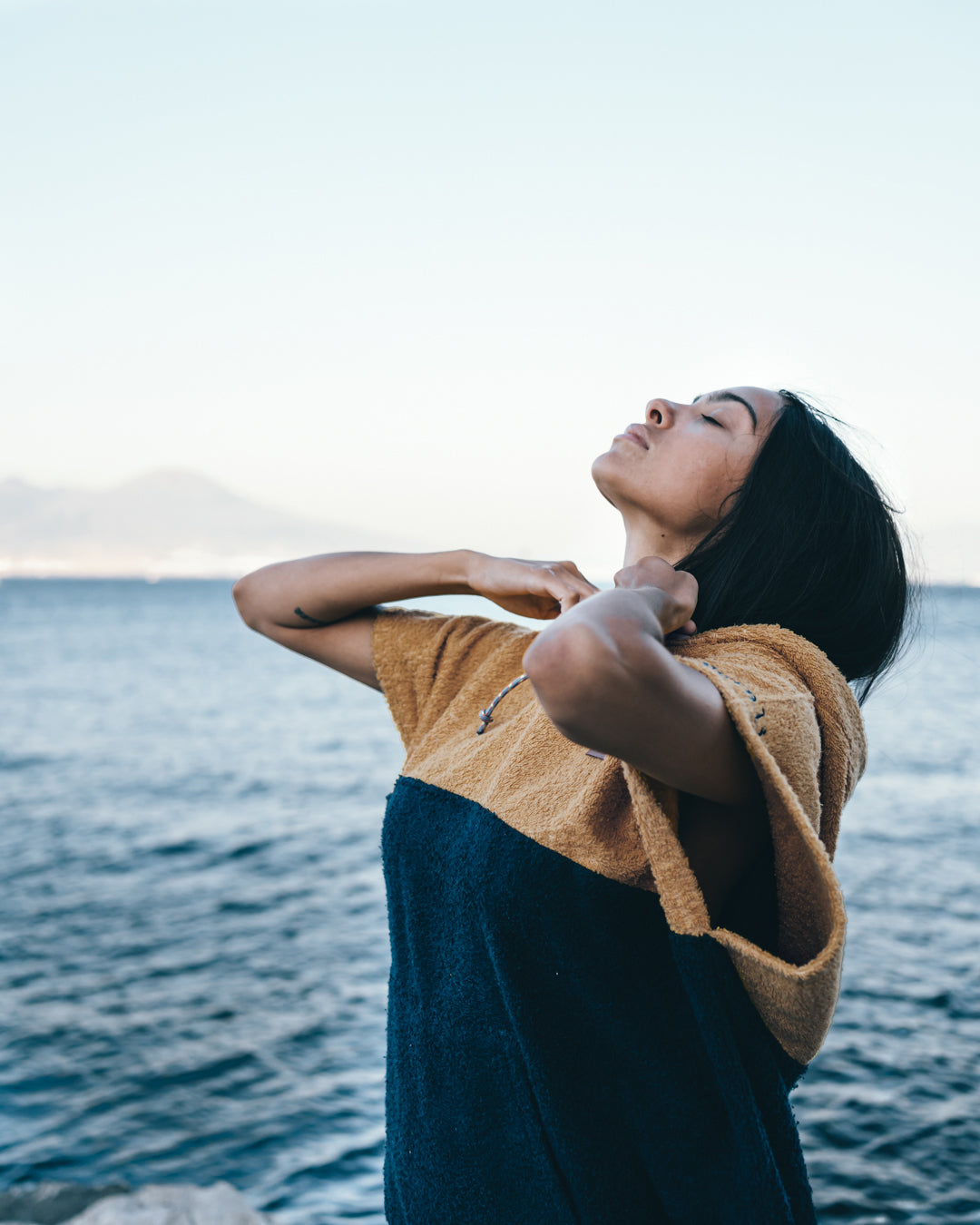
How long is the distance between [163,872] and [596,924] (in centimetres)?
973

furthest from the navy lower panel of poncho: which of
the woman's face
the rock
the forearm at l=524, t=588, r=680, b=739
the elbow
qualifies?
the rock

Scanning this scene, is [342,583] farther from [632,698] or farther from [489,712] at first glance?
[632,698]

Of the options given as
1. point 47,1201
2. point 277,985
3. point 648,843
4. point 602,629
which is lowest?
point 277,985

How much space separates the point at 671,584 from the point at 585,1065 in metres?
0.68

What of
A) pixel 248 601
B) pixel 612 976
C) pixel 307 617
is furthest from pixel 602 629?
pixel 248 601

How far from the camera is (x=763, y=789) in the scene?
1.11 m

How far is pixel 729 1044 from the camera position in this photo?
1169 millimetres

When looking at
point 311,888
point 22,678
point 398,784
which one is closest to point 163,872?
point 311,888

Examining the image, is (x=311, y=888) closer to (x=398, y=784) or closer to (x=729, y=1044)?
(x=398, y=784)

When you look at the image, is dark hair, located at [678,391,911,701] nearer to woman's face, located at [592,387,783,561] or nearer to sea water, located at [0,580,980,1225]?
woman's face, located at [592,387,783,561]

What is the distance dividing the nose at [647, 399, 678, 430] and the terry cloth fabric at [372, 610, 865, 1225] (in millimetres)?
454

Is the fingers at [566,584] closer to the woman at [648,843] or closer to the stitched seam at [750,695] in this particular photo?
the woman at [648,843]

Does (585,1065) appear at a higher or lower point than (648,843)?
lower

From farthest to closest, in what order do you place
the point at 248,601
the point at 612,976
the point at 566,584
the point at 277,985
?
the point at 277,985 < the point at 248,601 < the point at 566,584 < the point at 612,976
